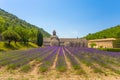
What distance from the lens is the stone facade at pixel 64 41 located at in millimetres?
134500

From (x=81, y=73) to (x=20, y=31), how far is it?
71762 mm

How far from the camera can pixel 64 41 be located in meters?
146

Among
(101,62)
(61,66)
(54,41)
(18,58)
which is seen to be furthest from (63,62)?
(54,41)

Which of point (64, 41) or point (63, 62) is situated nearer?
point (63, 62)

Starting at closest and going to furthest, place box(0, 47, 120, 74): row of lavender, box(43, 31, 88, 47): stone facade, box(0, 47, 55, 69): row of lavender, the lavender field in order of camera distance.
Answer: the lavender field
box(0, 47, 120, 74): row of lavender
box(0, 47, 55, 69): row of lavender
box(43, 31, 88, 47): stone facade

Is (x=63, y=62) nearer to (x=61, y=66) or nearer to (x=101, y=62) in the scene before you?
(x=61, y=66)

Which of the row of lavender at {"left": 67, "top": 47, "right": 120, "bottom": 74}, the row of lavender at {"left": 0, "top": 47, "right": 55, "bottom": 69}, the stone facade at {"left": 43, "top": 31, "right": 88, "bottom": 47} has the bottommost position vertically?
the row of lavender at {"left": 67, "top": 47, "right": 120, "bottom": 74}

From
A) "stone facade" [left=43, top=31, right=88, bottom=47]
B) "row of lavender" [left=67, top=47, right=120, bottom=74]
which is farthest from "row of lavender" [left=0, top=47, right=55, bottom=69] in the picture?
"stone facade" [left=43, top=31, right=88, bottom=47]

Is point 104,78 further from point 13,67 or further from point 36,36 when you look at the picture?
point 36,36

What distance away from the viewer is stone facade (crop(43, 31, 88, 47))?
13450 centimetres

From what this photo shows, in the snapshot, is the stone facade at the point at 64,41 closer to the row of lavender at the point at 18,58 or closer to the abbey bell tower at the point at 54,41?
the abbey bell tower at the point at 54,41

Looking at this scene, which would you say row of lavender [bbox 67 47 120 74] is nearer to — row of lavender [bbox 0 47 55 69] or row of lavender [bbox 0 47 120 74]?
row of lavender [bbox 0 47 120 74]

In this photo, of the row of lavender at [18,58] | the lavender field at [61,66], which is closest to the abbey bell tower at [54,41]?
the row of lavender at [18,58]

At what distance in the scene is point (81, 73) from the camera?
40.8ft
